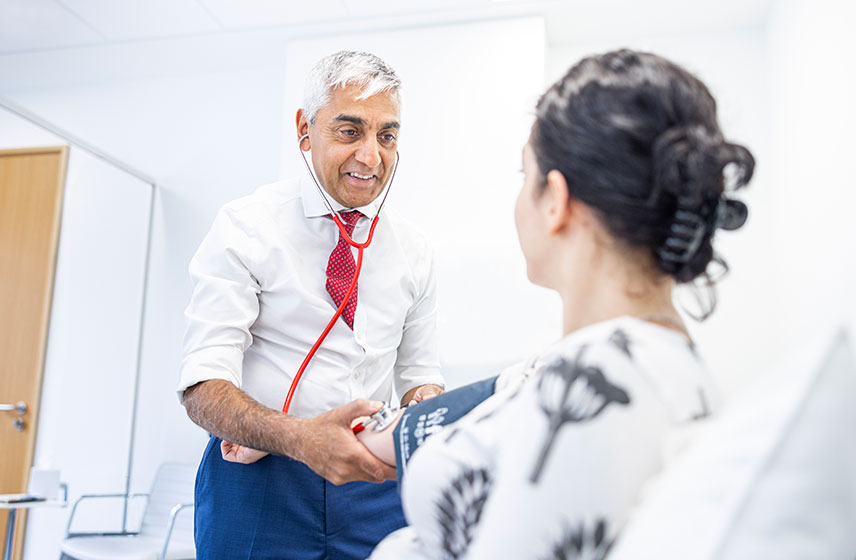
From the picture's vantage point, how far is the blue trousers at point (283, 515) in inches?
51.8

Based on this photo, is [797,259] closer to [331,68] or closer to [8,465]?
[331,68]

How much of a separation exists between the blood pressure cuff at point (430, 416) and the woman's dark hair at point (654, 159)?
322 millimetres

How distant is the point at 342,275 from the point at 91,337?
271 cm

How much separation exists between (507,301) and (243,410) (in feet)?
6.59

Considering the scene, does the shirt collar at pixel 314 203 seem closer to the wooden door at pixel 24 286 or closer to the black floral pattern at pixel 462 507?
the black floral pattern at pixel 462 507

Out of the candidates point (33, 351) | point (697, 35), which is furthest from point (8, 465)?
point (697, 35)

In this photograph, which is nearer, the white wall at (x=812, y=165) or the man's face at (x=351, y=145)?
the man's face at (x=351, y=145)

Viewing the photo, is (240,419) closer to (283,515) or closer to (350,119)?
(283,515)

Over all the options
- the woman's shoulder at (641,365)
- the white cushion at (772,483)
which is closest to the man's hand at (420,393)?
the woman's shoulder at (641,365)

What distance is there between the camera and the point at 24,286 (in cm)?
375

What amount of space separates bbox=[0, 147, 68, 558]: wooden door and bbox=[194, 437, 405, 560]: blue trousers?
2.74 m

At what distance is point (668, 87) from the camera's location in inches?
32.4

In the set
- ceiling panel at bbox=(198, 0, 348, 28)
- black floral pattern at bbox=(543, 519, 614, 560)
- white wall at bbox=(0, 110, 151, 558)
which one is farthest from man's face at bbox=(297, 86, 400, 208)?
white wall at bbox=(0, 110, 151, 558)

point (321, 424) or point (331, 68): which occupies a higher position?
point (331, 68)
